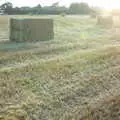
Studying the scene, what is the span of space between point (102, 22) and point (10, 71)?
35.2m

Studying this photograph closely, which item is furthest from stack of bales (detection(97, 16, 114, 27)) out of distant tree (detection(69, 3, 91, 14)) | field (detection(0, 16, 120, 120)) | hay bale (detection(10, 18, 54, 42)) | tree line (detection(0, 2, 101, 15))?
distant tree (detection(69, 3, 91, 14))

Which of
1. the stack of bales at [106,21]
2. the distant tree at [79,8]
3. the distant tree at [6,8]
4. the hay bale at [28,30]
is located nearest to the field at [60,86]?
the hay bale at [28,30]

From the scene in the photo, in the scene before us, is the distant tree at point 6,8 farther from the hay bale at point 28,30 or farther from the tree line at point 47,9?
the hay bale at point 28,30

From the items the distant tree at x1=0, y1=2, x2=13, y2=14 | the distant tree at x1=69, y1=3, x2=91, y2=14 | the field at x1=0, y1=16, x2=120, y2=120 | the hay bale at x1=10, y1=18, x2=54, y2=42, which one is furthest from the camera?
the distant tree at x1=69, y1=3, x2=91, y2=14

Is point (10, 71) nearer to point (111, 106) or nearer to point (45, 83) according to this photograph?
point (45, 83)

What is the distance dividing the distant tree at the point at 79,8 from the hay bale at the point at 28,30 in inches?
2225

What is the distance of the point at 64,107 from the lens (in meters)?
10.4

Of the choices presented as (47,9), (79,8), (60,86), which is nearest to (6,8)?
(47,9)

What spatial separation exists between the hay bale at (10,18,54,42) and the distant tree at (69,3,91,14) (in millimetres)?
56505

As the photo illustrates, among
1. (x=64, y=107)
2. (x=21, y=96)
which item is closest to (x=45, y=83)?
(x=21, y=96)

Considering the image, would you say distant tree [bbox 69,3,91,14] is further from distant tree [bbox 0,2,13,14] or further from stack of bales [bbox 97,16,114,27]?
stack of bales [bbox 97,16,114,27]

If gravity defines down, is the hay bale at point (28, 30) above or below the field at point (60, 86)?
above

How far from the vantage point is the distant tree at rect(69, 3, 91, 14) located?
8344 centimetres

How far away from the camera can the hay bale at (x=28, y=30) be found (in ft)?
83.8
